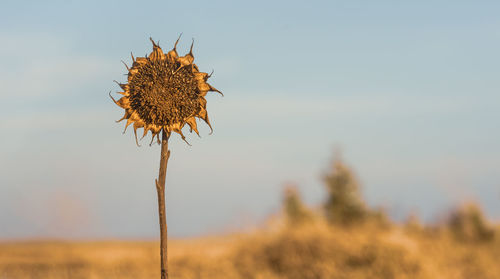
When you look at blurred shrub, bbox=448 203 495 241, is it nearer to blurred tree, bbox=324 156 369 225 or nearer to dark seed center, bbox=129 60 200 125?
blurred tree, bbox=324 156 369 225

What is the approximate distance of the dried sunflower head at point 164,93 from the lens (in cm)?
288

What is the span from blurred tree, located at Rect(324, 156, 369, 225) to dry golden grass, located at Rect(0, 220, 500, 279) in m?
5.76

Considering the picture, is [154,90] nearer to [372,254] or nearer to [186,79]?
[186,79]

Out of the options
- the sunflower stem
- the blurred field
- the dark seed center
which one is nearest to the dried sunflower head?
the dark seed center

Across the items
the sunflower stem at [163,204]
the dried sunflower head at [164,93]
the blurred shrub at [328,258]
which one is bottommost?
the blurred shrub at [328,258]

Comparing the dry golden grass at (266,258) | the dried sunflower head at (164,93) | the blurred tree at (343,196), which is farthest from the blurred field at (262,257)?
the dried sunflower head at (164,93)

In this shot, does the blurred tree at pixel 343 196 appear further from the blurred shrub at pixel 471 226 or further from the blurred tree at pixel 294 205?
the blurred shrub at pixel 471 226

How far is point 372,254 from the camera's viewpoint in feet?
36.7

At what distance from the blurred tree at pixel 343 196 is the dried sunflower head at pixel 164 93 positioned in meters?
15.9

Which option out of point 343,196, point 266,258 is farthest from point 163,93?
point 343,196

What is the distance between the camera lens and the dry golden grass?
36.5 ft

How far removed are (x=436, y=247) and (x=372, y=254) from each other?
7.14 m

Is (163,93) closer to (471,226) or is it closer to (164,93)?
(164,93)

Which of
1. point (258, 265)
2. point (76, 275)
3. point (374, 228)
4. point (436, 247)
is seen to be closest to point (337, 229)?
point (374, 228)
